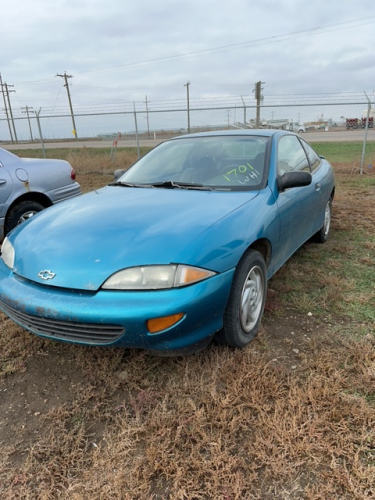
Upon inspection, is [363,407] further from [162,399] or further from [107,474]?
[107,474]

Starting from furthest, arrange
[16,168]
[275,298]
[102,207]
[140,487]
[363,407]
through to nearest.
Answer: [16,168] → [275,298] → [102,207] → [363,407] → [140,487]

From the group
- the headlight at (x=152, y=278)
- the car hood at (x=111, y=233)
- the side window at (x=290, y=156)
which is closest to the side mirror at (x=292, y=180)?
the side window at (x=290, y=156)

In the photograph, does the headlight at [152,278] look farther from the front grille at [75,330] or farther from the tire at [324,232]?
the tire at [324,232]

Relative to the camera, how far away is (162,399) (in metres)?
2.05

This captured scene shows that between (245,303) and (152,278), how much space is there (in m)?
0.76

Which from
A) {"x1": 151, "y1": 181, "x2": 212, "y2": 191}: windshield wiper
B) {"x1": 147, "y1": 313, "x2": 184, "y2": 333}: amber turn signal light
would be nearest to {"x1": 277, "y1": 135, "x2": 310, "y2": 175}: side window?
{"x1": 151, "y1": 181, "x2": 212, "y2": 191}: windshield wiper

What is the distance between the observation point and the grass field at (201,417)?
5.17 ft

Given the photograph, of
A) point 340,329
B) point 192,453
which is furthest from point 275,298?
point 192,453

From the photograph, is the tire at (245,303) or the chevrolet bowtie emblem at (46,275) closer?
the chevrolet bowtie emblem at (46,275)

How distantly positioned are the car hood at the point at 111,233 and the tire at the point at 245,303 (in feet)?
1.19

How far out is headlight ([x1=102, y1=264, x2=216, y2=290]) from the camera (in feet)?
6.15

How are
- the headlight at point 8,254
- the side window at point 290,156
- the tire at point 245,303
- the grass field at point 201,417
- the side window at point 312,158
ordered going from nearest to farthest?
the grass field at point 201,417
the tire at point 245,303
the headlight at point 8,254
the side window at point 290,156
the side window at point 312,158

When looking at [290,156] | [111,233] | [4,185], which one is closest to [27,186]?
[4,185]

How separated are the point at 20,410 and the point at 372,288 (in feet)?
9.64
